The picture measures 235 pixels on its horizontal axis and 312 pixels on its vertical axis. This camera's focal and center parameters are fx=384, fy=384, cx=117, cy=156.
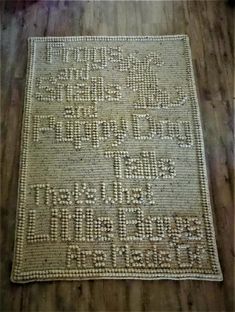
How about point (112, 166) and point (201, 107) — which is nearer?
point (112, 166)

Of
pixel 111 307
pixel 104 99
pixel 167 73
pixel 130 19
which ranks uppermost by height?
pixel 130 19

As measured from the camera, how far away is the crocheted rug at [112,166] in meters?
1.04

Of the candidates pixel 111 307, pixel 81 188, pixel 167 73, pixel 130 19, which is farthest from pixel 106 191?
pixel 130 19

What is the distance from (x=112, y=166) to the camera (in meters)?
1.17

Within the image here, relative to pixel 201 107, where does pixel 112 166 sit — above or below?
below

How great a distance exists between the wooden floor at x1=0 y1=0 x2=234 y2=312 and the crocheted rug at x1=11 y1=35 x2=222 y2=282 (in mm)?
30

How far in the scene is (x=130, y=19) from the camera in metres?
1.49

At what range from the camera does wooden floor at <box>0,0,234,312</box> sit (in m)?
1.00

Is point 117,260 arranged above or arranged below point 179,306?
above

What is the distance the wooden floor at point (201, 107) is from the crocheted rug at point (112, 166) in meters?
0.03

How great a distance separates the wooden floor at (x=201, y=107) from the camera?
1.00m

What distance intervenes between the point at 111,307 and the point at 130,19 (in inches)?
41.5

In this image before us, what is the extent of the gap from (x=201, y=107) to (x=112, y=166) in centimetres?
38

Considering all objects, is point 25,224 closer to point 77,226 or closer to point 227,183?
point 77,226
